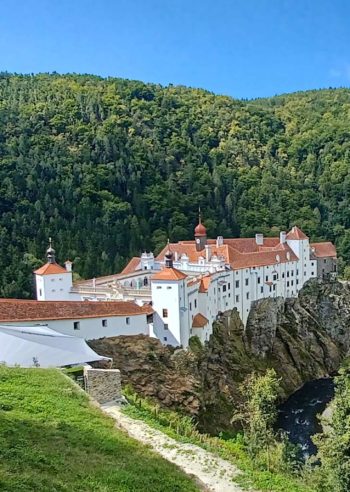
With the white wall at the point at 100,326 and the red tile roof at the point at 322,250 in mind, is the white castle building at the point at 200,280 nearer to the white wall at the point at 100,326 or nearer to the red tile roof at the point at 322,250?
the red tile roof at the point at 322,250

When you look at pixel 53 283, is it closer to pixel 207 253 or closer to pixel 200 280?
pixel 200 280

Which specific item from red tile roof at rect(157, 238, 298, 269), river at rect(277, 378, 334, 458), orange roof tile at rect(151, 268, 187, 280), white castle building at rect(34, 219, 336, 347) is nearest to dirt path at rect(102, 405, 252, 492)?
white castle building at rect(34, 219, 336, 347)

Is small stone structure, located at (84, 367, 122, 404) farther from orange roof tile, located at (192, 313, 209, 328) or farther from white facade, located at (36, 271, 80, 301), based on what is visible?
white facade, located at (36, 271, 80, 301)

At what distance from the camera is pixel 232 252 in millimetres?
63531

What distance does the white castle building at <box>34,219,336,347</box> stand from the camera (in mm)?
47406

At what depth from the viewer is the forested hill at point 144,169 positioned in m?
86.6

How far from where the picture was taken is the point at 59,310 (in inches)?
1585

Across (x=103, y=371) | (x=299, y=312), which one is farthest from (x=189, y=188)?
(x=103, y=371)

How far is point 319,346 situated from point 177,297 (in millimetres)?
29492

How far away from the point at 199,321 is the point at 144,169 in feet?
234

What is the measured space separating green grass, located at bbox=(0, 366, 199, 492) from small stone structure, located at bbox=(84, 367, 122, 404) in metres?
1.58

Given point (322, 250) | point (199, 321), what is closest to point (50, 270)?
point (199, 321)

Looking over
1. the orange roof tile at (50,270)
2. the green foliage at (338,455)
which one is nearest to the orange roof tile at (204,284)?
the orange roof tile at (50,270)

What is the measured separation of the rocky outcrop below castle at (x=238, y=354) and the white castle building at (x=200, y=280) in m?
1.55
